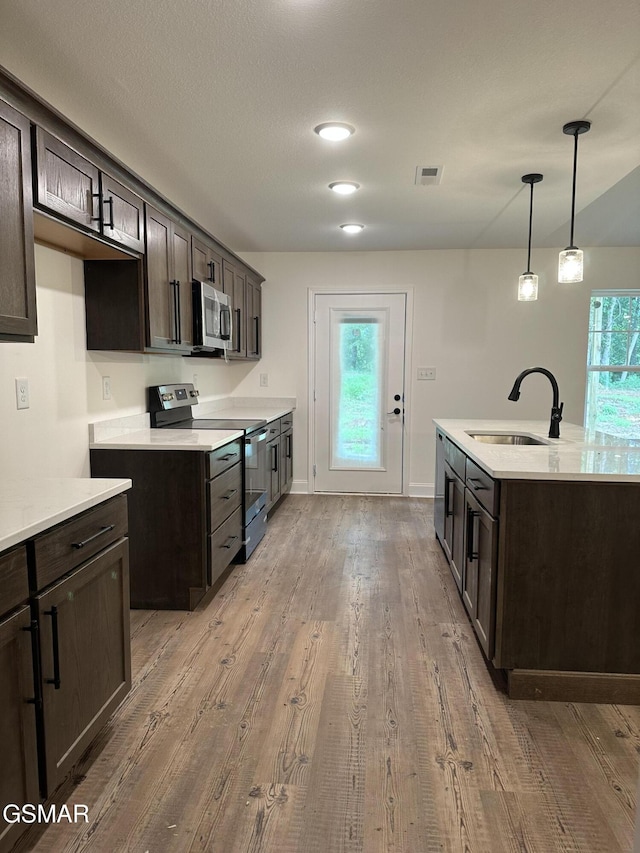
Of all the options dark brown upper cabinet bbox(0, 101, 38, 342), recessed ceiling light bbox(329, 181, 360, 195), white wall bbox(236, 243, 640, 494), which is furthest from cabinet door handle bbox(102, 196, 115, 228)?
white wall bbox(236, 243, 640, 494)

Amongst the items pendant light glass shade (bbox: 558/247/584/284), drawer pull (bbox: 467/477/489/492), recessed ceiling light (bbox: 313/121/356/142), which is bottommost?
drawer pull (bbox: 467/477/489/492)

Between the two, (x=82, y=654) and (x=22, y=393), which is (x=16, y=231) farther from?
(x=82, y=654)

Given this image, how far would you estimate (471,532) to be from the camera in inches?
101

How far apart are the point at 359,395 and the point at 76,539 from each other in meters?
4.09

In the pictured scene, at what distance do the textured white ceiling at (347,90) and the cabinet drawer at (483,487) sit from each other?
5.07 feet

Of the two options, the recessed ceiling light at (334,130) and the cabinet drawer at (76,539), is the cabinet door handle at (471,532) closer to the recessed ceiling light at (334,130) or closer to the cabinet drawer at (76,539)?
the cabinet drawer at (76,539)

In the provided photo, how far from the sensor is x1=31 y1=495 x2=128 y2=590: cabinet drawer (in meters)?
A: 1.41

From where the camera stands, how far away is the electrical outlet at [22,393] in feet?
7.47

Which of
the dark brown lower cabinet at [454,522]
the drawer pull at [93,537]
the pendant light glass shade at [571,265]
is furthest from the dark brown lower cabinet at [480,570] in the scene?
the drawer pull at [93,537]

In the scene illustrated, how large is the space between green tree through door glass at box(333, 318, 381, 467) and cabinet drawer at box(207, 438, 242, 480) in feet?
7.20

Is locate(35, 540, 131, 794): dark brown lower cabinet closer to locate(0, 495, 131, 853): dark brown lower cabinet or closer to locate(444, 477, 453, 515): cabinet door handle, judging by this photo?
locate(0, 495, 131, 853): dark brown lower cabinet

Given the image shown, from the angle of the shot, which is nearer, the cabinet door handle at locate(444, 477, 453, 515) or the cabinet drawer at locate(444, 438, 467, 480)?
the cabinet drawer at locate(444, 438, 467, 480)

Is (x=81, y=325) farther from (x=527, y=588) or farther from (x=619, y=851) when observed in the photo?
(x=619, y=851)

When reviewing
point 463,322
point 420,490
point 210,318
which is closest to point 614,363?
point 463,322
